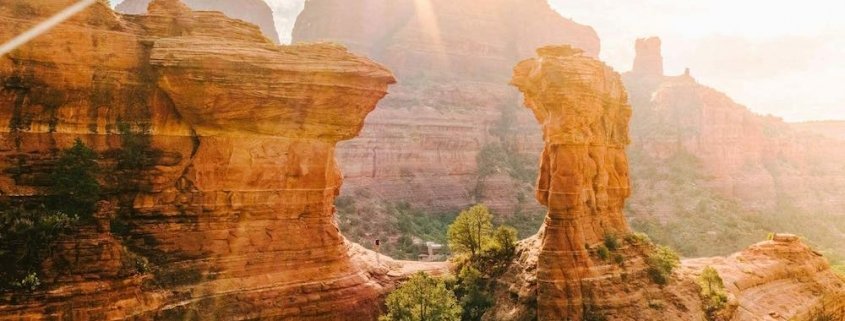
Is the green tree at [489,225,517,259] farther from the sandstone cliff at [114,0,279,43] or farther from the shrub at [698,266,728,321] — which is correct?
the sandstone cliff at [114,0,279,43]

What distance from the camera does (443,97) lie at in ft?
369

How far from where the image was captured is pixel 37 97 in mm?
22031

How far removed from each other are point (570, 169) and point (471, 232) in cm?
922

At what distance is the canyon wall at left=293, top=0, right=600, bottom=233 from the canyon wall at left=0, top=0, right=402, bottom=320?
50.1 meters

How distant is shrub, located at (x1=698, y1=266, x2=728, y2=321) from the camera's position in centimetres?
3139

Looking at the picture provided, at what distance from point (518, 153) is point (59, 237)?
9594 centimetres

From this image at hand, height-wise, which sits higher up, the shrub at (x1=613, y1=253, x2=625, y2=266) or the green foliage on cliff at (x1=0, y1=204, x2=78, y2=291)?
the green foliage on cliff at (x1=0, y1=204, x2=78, y2=291)

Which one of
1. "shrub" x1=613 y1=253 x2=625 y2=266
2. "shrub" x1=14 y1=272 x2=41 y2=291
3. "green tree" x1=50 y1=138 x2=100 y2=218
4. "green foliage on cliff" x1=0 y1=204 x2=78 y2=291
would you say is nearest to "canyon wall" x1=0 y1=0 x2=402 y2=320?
"shrub" x1=14 y1=272 x2=41 y2=291

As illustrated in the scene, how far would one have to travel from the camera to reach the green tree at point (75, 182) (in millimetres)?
21734

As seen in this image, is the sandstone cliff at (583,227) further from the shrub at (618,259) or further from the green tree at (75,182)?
the green tree at (75,182)

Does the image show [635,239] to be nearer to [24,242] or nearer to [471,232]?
[471,232]

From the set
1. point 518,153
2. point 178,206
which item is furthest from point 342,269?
point 518,153

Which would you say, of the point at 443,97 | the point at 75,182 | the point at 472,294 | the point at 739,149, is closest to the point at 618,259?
the point at 472,294

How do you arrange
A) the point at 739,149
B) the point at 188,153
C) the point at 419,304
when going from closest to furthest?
the point at 188,153 → the point at 419,304 → the point at 739,149
